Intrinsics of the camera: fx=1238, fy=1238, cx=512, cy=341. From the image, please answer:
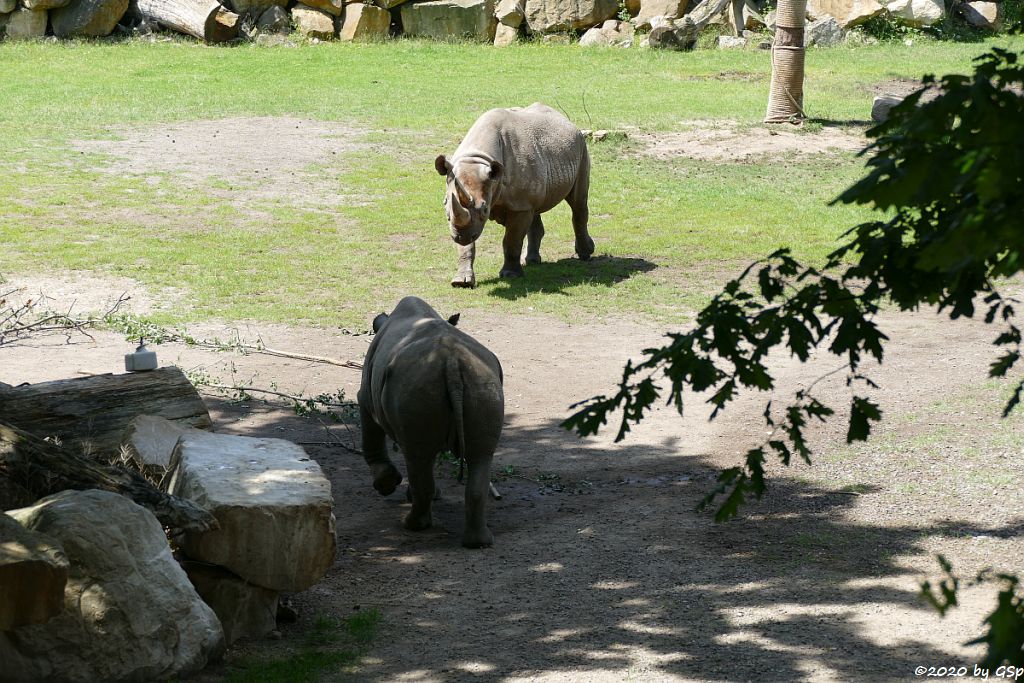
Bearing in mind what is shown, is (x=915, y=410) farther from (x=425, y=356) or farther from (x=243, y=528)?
(x=243, y=528)

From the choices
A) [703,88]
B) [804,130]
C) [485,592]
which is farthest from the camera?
[703,88]

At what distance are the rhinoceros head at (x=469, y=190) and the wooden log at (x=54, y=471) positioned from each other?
644 centimetres

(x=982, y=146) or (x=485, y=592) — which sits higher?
(x=982, y=146)

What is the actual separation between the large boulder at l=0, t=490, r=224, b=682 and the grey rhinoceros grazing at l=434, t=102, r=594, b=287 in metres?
7.07

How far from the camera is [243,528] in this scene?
5418mm

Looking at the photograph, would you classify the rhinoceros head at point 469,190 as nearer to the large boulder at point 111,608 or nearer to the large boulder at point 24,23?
the large boulder at point 111,608

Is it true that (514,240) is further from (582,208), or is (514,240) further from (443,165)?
(443,165)

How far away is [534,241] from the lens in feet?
45.5

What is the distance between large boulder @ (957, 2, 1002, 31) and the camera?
29359mm

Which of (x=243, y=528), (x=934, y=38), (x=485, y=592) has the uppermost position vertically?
(x=934, y=38)

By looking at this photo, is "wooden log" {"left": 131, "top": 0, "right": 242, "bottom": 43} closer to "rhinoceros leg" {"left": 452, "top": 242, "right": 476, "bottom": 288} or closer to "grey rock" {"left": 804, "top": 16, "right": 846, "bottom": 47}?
"grey rock" {"left": 804, "top": 16, "right": 846, "bottom": 47}

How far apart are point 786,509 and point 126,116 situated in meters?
16.3

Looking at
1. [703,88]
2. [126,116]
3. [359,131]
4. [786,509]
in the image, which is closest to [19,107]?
[126,116]

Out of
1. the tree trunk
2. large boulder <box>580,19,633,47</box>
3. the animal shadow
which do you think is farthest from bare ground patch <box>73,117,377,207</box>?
large boulder <box>580,19,633,47</box>
